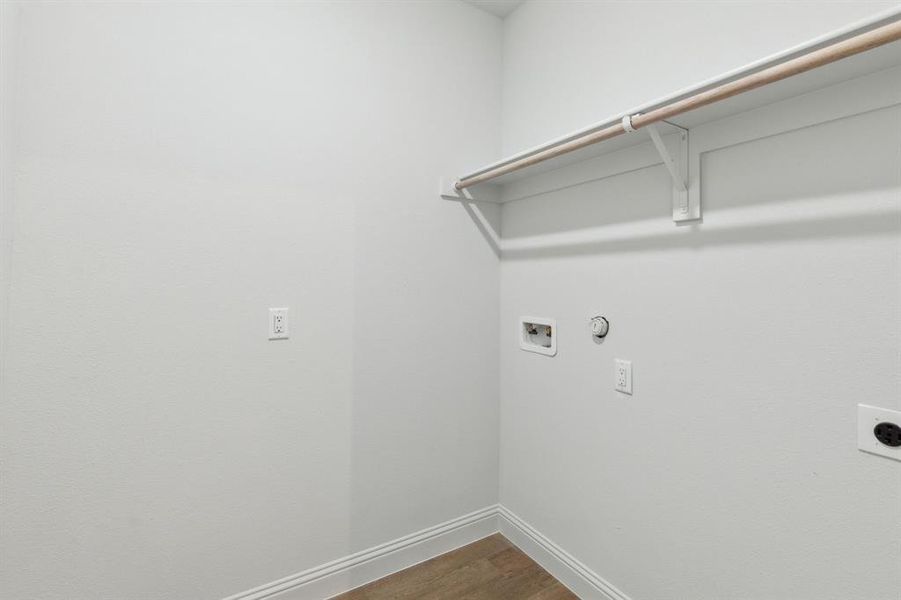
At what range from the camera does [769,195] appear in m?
1.13

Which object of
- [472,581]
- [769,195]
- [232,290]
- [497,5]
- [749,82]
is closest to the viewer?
[749,82]

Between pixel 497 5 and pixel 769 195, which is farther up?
pixel 497 5

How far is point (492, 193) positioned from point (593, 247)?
25.6 inches

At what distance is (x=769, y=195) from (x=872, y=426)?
604mm

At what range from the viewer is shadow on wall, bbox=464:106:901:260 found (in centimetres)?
96

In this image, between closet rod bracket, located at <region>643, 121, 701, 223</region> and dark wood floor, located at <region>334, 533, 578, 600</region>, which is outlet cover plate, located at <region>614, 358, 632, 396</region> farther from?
dark wood floor, located at <region>334, 533, 578, 600</region>

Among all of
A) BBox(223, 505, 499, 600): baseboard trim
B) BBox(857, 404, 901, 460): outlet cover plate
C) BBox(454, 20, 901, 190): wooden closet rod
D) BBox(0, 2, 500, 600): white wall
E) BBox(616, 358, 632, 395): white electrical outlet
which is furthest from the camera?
BBox(223, 505, 499, 600): baseboard trim

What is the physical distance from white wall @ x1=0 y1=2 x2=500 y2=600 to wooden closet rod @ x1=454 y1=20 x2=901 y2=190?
0.79 m

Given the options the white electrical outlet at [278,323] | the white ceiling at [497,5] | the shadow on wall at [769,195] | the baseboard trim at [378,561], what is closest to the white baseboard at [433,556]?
the baseboard trim at [378,561]

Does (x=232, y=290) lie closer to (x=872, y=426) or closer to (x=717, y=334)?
(x=717, y=334)

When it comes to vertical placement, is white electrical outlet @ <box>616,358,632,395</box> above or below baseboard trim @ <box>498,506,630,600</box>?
above

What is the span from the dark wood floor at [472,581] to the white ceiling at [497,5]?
8.48ft

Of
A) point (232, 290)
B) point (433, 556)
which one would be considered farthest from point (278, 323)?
point (433, 556)

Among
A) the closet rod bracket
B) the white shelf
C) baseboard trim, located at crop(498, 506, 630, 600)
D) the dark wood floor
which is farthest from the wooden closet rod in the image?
the dark wood floor
